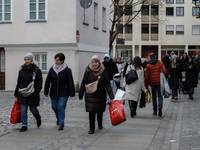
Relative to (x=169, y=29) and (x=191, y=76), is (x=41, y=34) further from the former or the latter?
(x=169, y=29)

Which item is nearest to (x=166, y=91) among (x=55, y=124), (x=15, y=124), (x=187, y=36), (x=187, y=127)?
(x=187, y=127)

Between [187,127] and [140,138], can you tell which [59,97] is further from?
[187,127]

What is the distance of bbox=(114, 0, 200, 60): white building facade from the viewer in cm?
7012

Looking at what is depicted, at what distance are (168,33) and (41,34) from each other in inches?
1959

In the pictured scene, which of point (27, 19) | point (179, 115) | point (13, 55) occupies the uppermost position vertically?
point (27, 19)

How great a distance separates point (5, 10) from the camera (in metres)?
23.7

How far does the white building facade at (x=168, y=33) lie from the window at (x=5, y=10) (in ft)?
155

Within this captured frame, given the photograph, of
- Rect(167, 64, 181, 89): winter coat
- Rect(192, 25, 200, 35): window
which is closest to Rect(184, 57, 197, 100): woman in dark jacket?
Rect(167, 64, 181, 89): winter coat

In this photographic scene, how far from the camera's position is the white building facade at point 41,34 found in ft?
74.4

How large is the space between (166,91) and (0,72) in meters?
14.0

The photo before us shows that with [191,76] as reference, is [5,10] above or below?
above

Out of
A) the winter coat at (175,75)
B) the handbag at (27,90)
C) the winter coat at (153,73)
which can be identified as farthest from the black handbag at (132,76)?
the winter coat at (175,75)

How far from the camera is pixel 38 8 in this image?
23.1 metres

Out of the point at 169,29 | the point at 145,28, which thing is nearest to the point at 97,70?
the point at 145,28
